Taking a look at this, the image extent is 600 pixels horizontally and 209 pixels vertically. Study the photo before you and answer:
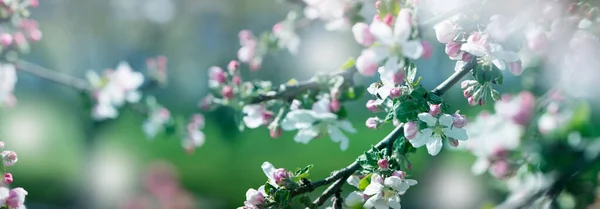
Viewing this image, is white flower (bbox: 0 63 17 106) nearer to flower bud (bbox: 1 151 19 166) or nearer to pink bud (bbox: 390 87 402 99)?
flower bud (bbox: 1 151 19 166)

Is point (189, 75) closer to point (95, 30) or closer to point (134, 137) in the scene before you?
point (95, 30)

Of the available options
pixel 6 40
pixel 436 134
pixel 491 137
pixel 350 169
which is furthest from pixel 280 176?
pixel 6 40

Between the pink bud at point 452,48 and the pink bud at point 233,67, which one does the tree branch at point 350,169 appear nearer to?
the pink bud at point 452,48

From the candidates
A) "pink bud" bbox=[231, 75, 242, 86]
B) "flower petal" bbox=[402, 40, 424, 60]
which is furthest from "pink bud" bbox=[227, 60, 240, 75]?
"flower petal" bbox=[402, 40, 424, 60]

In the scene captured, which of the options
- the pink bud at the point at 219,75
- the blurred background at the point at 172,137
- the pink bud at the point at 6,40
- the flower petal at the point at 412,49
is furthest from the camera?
the blurred background at the point at 172,137

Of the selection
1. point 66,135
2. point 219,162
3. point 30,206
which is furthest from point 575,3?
point 66,135

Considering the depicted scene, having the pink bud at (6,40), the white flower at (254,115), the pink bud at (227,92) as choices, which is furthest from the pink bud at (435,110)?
the pink bud at (6,40)

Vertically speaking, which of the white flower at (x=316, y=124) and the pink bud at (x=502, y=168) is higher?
the white flower at (x=316, y=124)
